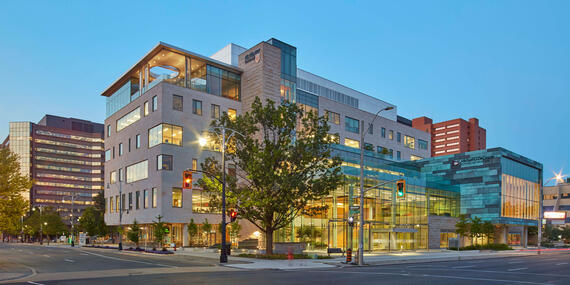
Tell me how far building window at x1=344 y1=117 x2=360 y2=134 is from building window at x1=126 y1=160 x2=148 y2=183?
3629 centimetres

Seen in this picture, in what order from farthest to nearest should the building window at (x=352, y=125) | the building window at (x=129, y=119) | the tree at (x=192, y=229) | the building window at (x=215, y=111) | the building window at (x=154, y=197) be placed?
the building window at (x=352, y=125)
the building window at (x=129, y=119)
the building window at (x=215, y=111)
the building window at (x=154, y=197)
the tree at (x=192, y=229)

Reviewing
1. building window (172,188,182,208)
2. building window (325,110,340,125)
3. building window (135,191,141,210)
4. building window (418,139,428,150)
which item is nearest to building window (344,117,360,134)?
building window (325,110,340,125)

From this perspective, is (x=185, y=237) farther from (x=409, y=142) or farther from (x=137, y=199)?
(x=409, y=142)

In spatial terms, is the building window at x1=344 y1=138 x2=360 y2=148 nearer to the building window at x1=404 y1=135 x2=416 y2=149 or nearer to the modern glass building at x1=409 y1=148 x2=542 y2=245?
the building window at x1=404 y1=135 x2=416 y2=149

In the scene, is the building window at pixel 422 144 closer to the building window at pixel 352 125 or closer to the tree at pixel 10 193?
the building window at pixel 352 125

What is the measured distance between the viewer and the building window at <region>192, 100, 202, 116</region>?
214 feet

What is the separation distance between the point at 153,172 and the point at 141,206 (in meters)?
6.81

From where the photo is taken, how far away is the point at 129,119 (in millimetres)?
74125

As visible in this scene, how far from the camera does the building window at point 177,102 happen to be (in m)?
63.4

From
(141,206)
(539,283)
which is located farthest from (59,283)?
(141,206)

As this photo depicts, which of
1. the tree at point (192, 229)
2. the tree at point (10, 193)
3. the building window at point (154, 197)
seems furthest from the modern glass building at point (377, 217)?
the tree at point (10, 193)

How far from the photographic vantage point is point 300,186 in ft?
119

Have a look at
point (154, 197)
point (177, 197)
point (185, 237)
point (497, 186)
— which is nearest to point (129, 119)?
point (154, 197)

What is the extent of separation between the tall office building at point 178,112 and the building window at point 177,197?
0.14 m
